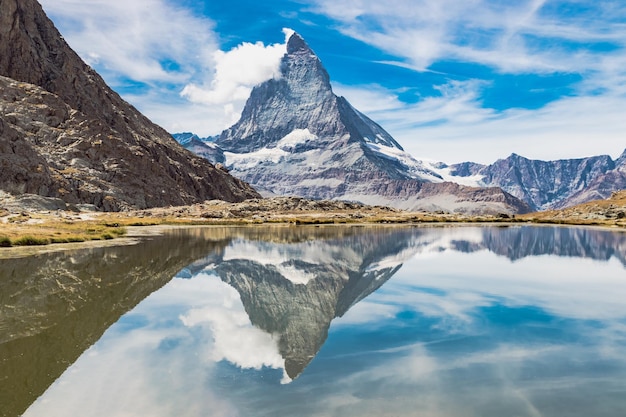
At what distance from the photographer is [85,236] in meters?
75.6

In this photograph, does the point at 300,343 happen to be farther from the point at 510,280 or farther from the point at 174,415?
the point at 510,280

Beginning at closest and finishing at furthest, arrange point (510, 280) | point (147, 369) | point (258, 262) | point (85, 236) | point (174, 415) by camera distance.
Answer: point (174, 415), point (147, 369), point (510, 280), point (258, 262), point (85, 236)

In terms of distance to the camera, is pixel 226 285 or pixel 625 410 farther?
pixel 226 285

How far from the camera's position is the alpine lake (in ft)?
50.2

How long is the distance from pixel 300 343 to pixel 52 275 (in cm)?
2622

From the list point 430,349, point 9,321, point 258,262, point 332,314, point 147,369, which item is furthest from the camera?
point 258,262

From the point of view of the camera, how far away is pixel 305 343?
2264 cm

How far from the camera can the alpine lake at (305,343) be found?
15305 millimetres

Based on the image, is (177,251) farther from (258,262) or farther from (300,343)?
(300,343)

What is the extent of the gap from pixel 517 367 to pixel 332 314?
1228cm

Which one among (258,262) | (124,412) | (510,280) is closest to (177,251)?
(258,262)

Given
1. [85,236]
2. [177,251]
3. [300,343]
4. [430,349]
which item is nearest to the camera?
[430,349]

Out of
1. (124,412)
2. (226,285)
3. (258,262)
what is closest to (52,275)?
(226,285)

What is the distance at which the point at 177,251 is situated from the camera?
217ft
